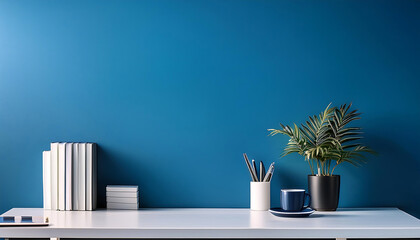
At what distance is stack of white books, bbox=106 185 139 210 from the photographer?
2143mm

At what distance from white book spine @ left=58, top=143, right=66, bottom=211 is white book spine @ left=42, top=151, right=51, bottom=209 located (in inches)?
2.7

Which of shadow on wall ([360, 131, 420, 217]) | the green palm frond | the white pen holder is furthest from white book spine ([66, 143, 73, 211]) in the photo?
shadow on wall ([360, 131, 420, 217])

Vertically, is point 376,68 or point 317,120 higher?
point 376,68

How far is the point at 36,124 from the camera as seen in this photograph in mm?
2254

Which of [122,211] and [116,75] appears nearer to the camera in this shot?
[122,211]

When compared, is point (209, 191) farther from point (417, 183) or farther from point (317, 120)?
point (417, 183)

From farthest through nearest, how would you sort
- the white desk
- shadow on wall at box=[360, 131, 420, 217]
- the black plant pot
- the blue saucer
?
shadow on wall at box=[360, 131, 420, 217] < the black plant pot < the blue saucer < the white desk

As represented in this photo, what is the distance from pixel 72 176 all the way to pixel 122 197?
0.76 ft

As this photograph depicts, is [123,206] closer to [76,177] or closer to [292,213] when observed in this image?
[76,177]

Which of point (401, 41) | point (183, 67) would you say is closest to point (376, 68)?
point (401, 41)

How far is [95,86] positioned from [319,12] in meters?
1.08

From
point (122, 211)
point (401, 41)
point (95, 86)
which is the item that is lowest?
point (122, 211)

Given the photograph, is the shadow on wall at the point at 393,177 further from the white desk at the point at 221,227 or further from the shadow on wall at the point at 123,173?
the shadow on wall at the point at 123,173

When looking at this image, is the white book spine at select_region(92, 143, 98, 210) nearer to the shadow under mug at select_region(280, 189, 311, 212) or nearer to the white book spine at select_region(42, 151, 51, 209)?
the white book spine at select_region(42, 151, 51, 209)
